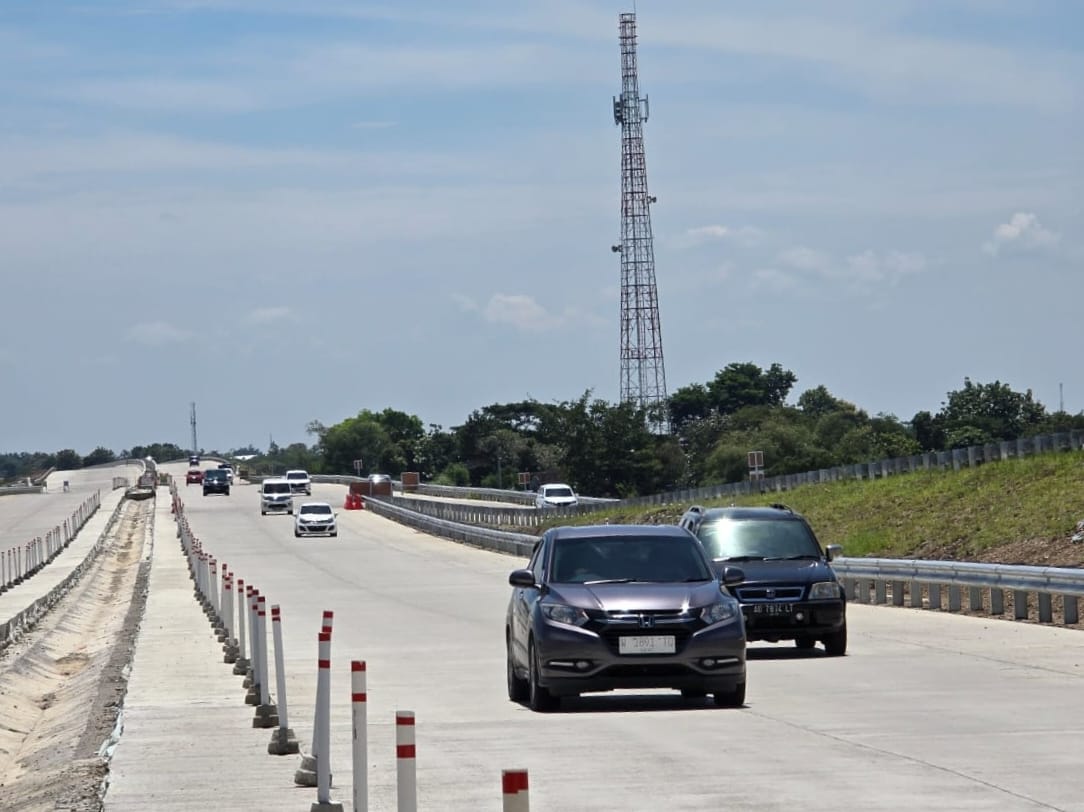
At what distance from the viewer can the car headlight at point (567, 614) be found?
16.2 meters

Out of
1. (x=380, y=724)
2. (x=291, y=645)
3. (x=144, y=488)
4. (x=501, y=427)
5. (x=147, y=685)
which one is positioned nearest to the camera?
(x=380, y=724)

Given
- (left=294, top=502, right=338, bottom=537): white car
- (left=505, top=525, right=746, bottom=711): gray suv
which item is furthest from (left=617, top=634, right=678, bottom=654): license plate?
(left=294, top=502, right=338, bottom=537): white car

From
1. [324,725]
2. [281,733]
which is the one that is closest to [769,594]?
[281,733]

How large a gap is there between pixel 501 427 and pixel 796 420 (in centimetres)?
4635

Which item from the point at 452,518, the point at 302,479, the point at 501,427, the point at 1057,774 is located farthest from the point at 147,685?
the point at 501,427

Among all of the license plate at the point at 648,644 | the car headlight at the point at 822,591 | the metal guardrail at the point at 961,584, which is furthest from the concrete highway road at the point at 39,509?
the license plate at the point at 648,644

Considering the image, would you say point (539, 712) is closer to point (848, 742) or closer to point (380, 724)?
point (380, 724)

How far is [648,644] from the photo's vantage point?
16078mm

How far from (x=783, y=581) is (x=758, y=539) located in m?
1.30

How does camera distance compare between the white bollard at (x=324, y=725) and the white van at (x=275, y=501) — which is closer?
the white bollard at (x=324, y=725)

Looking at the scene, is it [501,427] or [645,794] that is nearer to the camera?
[645,794]

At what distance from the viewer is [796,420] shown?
158000 mm

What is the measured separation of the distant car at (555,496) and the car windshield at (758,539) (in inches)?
2364

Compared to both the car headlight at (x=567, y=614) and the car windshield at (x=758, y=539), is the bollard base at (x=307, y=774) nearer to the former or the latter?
the car headlight at (x=567, y=614)
